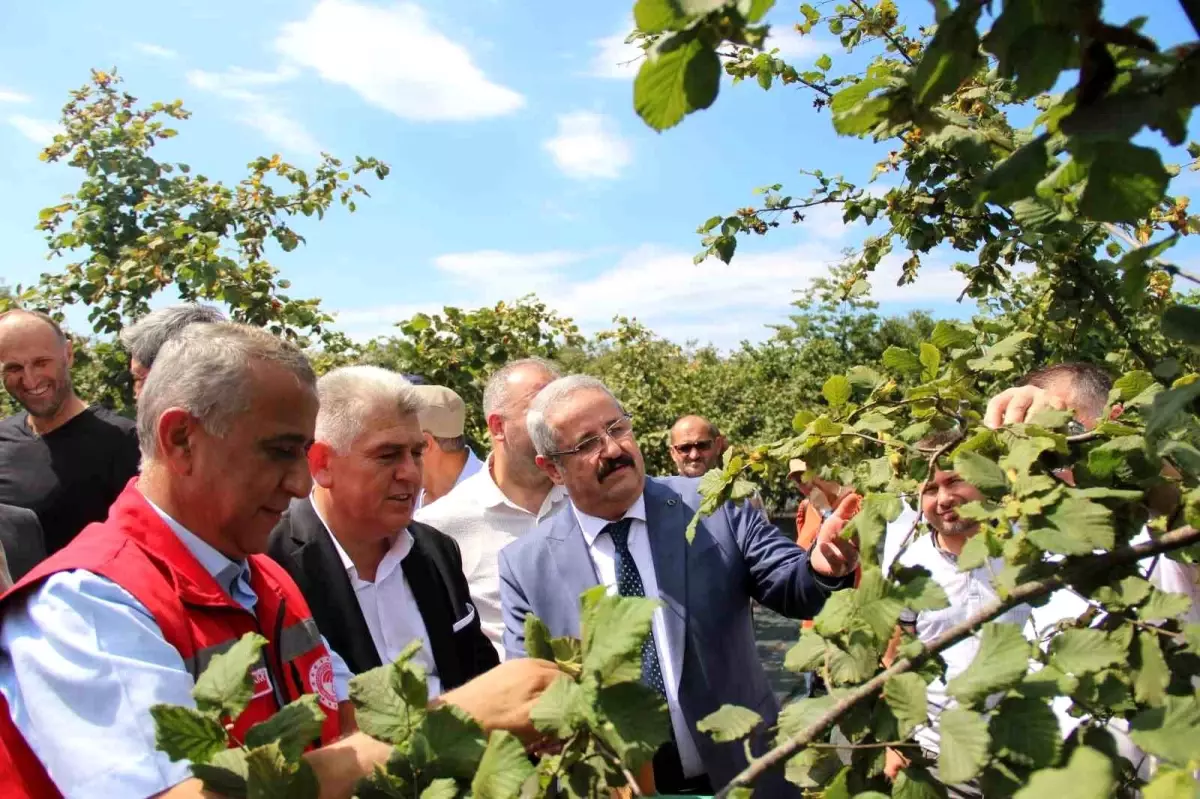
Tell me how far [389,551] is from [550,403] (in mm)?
761

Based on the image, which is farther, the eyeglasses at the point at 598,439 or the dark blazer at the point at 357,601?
the eyeglasses at the point at 598,439

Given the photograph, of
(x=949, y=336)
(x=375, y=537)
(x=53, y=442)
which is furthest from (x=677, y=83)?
(x=53, y=442)

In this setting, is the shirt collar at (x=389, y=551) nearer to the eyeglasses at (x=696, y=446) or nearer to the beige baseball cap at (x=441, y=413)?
the beige baseball cap at (x=441, y=413)

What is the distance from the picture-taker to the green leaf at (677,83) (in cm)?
86

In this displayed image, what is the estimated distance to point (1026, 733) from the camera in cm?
96

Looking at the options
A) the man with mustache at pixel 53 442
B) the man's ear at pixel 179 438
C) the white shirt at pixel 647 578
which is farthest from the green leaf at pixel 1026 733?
the man with mustache at pixel 53 442

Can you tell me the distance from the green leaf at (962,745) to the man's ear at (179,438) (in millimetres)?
1408

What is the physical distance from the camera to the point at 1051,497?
115 centimetres

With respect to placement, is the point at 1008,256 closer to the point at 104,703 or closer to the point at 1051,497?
the point at 1051,497

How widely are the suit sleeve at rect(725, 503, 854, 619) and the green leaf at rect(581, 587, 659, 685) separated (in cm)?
181

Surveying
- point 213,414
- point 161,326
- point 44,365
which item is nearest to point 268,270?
point 44,365

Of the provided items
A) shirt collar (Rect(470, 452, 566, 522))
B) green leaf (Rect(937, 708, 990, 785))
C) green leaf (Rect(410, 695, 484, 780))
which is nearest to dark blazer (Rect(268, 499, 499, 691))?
shirt collar (Rect(470, 452, 566, 522))

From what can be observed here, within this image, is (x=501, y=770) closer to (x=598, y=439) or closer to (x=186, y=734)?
(x=186, y=734)

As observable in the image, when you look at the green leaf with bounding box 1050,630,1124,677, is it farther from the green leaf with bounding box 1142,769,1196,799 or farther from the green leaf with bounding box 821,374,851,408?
the green leaf with bounding box 821,374,851,408
